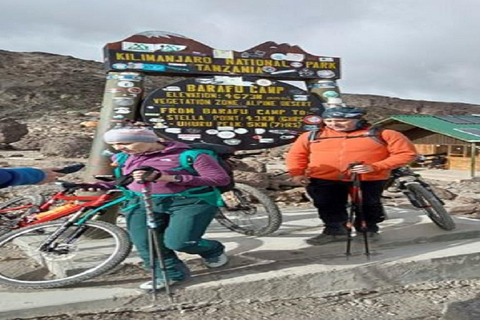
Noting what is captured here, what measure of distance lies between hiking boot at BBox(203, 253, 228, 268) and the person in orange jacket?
44.6 inches

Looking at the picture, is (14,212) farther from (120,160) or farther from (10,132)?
Answer: (10,132)

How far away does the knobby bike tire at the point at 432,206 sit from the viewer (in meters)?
6.27

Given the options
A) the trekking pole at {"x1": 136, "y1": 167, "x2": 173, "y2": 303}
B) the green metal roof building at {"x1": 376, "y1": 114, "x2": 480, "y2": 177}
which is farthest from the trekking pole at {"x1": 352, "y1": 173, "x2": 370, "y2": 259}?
the green metal roof building at {"x1": 376, "y1": 114, "x2": 480, "y2": 177}

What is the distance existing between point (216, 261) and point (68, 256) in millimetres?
1096

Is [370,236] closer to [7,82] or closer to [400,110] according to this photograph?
[7,82]

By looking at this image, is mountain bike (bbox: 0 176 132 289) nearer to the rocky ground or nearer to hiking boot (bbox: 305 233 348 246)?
the rocky ground

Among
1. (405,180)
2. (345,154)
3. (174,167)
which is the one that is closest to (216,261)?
(174,167)

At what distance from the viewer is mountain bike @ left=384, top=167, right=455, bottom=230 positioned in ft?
20.6

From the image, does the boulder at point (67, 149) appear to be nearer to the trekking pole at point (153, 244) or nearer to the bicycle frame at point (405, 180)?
the bicycle frame at point (405, 180)

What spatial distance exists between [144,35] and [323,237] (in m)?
2.53

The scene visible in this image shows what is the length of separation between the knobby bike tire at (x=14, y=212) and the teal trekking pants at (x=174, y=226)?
3.58ft

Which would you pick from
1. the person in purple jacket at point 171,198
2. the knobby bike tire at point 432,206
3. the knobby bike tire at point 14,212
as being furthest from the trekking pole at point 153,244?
the knobby bike tire at point 432,206

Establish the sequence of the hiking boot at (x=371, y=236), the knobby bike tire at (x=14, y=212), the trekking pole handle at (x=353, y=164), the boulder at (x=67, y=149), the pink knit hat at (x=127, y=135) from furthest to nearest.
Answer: the boulder at (x=67, y=149) → the hiking boot at (x=371, y=236) → the trekking pole handle at (x=353, y=164) → the knobby bike tire at (x=14, y=212) → the pink knit hat at (x=127, y=135)

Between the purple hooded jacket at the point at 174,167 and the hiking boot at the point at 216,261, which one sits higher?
the purple hooded jacket at the point at 174,167
